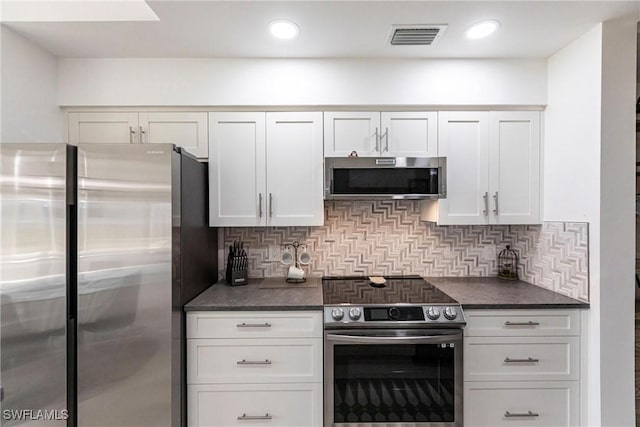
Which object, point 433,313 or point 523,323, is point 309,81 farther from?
point 523,323

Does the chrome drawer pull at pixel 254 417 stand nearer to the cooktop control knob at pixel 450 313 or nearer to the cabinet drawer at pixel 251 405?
the cabinet drawer at pixel 251 405

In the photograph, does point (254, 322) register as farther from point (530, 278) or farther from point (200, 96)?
point (530, 278)

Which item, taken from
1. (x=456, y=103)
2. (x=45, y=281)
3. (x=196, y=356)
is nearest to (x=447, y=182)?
(x=456, y=103)

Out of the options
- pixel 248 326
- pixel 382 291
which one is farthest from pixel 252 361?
pixel 382 291

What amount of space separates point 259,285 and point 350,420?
1024 mm

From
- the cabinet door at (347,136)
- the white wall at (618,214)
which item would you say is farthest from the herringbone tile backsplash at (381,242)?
the white wall at (618,214)

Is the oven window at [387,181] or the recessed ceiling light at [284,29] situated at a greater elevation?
the recessed ceiling light at [284,29]

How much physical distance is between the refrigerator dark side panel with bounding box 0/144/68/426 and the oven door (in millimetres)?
1424

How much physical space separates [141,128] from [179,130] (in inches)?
9.9

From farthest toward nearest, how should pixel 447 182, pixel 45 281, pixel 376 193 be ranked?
pixel 447 182, pixel 376 193, pixel 45 281

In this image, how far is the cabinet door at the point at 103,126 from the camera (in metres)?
2.22

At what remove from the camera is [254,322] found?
1874 mm

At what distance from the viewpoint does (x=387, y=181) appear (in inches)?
81.4

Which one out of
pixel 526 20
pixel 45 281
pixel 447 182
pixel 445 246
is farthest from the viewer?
pixel 445 246
